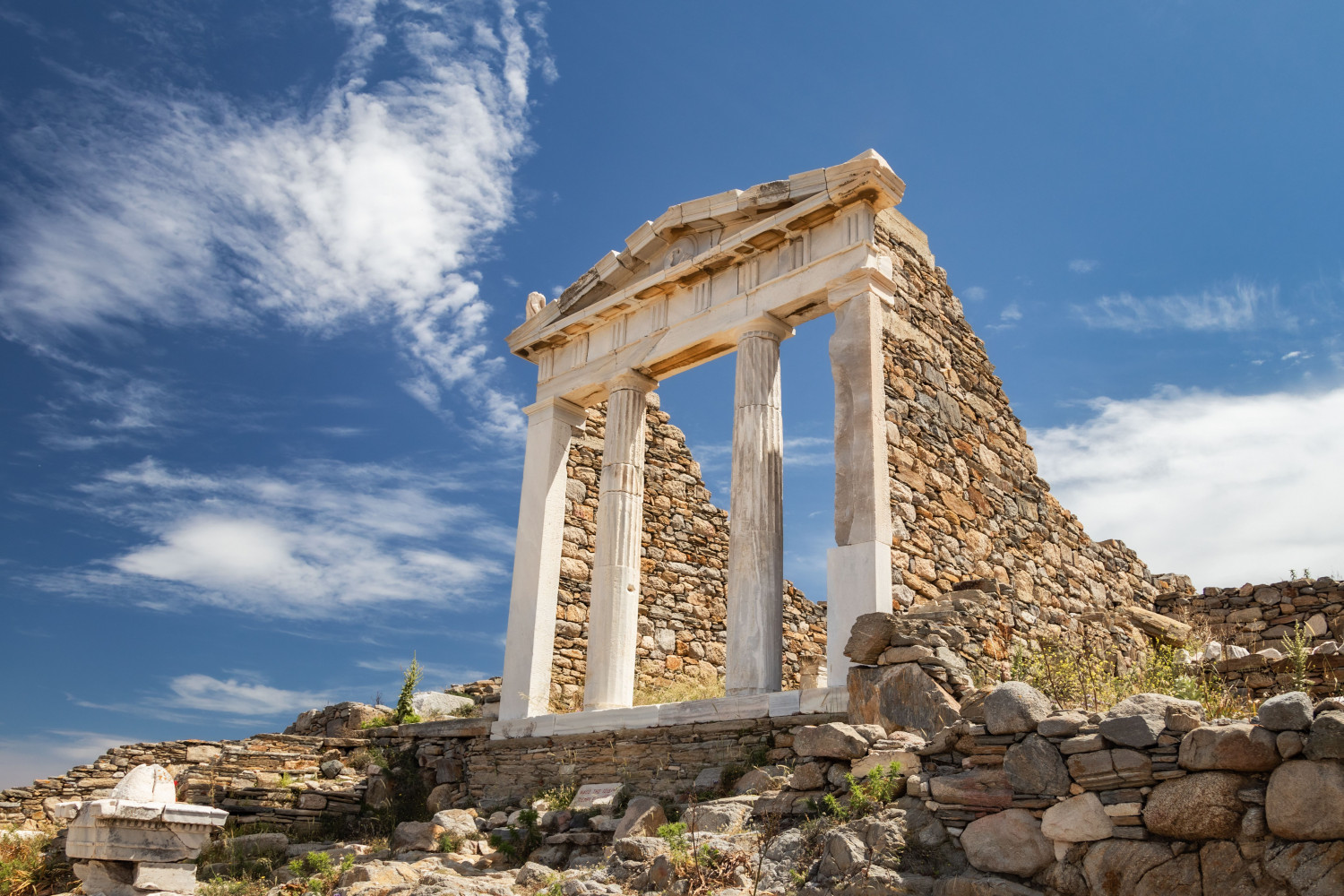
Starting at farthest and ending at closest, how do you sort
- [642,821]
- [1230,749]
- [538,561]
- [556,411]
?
[556,411] → [538,561] → [642,821] → [1230,749]

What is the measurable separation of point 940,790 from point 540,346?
869 cm

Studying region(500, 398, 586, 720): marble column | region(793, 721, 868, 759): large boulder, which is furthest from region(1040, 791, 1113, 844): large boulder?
region(500, 398, 586, 720): marble column

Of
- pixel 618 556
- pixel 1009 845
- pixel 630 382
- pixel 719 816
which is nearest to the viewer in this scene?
pixel 1009 845

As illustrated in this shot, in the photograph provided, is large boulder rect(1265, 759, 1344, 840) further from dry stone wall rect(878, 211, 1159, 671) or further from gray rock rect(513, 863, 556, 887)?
gray rock rect(513, 863, 556, 887)

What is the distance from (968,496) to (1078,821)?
18.6 feet

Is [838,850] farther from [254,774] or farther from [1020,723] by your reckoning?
[254,774]

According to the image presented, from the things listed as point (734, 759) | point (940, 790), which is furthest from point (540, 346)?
point (940, 790)

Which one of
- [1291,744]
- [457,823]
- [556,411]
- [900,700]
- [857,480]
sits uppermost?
[556,411]

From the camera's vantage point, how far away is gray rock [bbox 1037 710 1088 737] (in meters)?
5.73

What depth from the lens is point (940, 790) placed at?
6051mm

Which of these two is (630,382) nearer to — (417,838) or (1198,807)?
(417,838)

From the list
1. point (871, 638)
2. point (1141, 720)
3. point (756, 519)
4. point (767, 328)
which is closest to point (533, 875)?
point (871, 638)

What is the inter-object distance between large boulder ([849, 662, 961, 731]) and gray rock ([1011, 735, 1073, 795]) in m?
1.54

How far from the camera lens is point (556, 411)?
42.7 ft
